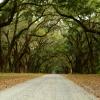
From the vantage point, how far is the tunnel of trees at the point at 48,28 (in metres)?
28.5

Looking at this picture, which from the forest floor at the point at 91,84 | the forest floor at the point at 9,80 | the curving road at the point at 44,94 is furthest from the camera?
the forest floor at the point at 9,80

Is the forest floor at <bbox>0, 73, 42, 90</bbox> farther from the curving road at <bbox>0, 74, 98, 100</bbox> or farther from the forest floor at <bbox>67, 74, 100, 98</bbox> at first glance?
the forest floor at <bbox>67, 74, 100, 98</bbox>

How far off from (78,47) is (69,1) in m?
25.9

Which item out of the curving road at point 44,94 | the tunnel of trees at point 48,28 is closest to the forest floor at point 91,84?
the curving road at point 44,94

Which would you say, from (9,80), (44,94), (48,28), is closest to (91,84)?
(9,80)

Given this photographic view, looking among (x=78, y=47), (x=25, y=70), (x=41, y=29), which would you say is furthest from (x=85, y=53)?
(x=25, y=70)

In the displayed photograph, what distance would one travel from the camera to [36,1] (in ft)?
87.5

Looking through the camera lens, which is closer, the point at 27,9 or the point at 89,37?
the point at 27,9

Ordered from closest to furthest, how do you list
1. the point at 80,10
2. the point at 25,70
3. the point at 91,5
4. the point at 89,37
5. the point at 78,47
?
the point at 80,10, the point at 91,5, the point at 89,37, the point at 78,47, the point at 25,70

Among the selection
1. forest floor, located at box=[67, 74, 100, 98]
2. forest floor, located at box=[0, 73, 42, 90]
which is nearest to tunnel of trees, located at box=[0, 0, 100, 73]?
forest floor, located at box=[0, 73, 42, 90]

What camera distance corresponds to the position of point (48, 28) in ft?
144

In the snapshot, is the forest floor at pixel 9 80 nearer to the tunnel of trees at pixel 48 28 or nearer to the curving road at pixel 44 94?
the curving road at pixel 44 94

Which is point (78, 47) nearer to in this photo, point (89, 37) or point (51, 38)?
point (89, 37)

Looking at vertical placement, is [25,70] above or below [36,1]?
below
